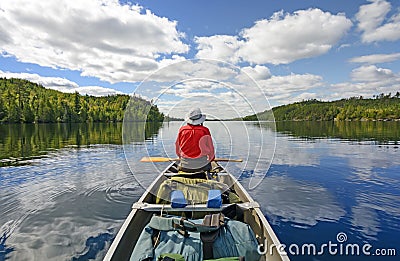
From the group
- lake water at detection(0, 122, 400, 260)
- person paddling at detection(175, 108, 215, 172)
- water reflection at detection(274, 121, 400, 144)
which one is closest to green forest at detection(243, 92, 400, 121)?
water reflection at detection(274, 121, 400, 144)

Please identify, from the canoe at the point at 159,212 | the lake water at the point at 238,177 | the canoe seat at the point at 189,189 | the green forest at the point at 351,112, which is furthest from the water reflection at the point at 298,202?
the green forest at the point at 351,112

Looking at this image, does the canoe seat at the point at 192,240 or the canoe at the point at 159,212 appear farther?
the canoe at the point at 159,212

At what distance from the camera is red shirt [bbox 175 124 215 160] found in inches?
240

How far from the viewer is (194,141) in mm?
6105

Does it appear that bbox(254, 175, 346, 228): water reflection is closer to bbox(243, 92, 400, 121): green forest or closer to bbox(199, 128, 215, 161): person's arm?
bbox(199, 128, 215, 161): person's arm

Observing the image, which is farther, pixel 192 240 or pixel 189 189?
pixel 189 189

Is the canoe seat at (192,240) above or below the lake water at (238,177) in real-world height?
above

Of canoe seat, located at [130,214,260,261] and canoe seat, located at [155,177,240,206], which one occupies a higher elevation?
canoe seat, located at [155,177,240,206]

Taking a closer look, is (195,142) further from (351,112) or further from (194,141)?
(351,112)

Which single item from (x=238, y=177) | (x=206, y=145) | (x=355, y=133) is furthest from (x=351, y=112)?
(x=206, y=145)

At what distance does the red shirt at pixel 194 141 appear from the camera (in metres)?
6.10

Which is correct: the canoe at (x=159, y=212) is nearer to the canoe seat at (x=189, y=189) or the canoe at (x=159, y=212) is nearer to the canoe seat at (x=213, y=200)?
the canoe seat at (x=213, y=200)

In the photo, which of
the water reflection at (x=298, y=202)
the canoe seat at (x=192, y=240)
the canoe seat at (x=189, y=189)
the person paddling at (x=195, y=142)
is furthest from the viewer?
the water reflection at (x=298, y=202)

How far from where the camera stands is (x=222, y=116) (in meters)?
5.62
